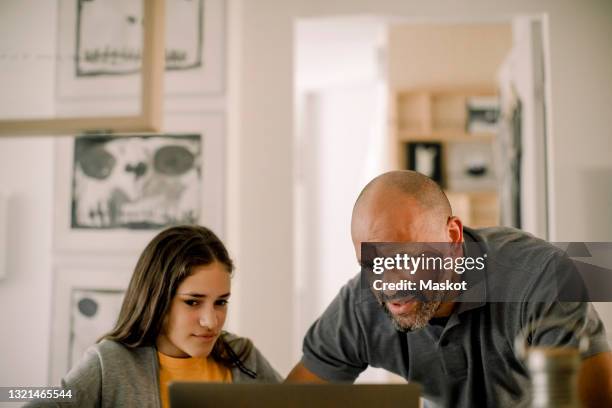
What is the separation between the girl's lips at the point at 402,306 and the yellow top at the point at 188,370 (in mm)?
352

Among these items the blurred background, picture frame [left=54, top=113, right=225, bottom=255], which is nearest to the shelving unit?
the blurred background

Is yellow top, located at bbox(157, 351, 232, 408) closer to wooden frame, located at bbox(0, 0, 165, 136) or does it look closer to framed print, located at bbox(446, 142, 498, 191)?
wooden frame, located at bbox(0, 0, 165, 136)

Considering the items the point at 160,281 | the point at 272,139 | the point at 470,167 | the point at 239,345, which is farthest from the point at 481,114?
the point at 160,281

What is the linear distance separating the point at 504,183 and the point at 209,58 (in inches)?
42.7

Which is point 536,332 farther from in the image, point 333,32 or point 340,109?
point 340,109

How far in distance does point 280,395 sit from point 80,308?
3.17ft

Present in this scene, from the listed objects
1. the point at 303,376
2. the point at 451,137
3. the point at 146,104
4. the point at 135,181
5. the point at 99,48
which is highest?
the point at 451,137

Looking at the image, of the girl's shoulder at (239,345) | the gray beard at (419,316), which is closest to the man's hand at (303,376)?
the girl's shoulder at (239,345)

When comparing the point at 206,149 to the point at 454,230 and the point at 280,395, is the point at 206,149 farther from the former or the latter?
the point at 280,395

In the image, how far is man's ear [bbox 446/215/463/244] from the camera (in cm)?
88

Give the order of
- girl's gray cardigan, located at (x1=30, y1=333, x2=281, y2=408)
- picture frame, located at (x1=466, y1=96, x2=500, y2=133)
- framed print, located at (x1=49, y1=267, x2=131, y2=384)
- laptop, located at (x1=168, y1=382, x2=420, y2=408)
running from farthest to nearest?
1. picture frame, located at (x1=466, y1=96, x2=500, y2=133)
2. framed print, located at (x1=49, y1=267, x2=131, y2=384)
3. girl's gray cardigan, located at (x1=30, y1=333, x2=281, y2=408)
4. laptop, located at (x1=168, y1=382, x2=420, y2=408)

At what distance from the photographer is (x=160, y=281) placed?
1.07 meters

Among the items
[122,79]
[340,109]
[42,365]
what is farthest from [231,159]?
[340,109]

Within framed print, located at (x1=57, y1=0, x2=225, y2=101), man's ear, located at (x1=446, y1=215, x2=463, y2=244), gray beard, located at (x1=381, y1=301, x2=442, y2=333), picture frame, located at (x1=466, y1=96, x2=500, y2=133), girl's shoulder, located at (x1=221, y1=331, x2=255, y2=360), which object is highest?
picture frame, located at (x1=466, y1=96, x2=500, y2=133)
